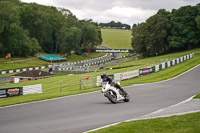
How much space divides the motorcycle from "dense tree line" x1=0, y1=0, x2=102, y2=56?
70786 millimetres

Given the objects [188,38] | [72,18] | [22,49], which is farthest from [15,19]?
[188,38]

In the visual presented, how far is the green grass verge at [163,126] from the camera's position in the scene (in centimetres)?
1007

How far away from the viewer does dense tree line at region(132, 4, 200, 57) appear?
90750mm

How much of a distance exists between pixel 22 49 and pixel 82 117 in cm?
8103

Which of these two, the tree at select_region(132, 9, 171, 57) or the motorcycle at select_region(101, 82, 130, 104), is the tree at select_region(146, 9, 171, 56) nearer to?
the tree at select_region(132, 9, 171, 57)

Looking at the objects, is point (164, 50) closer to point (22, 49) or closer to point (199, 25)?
point (199, 25)

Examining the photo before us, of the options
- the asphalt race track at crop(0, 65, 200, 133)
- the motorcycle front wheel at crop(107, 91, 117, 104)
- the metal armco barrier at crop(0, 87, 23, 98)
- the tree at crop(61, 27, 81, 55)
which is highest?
the tree at crop(61, 27, 81, 55)

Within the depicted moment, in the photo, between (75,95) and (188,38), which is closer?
(75,95)

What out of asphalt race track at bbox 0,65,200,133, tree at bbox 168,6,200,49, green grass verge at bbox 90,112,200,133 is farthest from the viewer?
tree at bbox 168,6,200,49

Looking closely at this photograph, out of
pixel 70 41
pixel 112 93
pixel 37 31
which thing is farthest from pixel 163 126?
pixel 37 31

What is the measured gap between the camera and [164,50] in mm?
96875

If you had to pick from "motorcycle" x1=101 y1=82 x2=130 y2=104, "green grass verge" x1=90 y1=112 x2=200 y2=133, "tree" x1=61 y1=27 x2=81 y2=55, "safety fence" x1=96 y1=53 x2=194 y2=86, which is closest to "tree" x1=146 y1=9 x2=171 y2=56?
"tree" x1=61 y1=27 x2=81 y2=55

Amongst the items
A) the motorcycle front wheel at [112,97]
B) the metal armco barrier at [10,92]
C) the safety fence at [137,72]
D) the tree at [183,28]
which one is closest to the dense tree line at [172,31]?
the tree at [183,28]

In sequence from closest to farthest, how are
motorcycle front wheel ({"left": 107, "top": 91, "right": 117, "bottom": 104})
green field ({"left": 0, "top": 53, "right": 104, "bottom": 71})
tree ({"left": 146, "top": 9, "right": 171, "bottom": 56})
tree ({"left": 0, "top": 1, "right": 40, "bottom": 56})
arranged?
motorcycle front wheel ({"left": 107, "top": 91, "right": 117, "bottom": 104}) < green field ({"left": 0, "top": 53, "right": 104, "bottom": 71}) < tree ({"left": 0, "top": 1, "right": 40, "bottom": 56}) < tree ({"left": 146, "top": 9, "right": 171, "bottom": 56})
